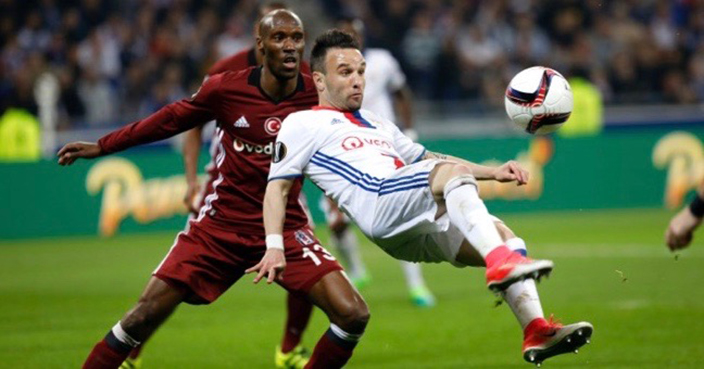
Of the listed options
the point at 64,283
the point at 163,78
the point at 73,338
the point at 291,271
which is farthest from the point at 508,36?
the point at 291,271

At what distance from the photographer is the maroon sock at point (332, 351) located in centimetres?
725

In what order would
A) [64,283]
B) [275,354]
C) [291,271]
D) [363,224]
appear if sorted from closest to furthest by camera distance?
[363,224] < [291,271] < [275,354] < [64,283]

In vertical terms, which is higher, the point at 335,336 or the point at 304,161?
the point at 304,161

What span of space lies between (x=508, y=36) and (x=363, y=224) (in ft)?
59.4

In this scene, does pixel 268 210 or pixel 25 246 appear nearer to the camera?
pixel 268 210

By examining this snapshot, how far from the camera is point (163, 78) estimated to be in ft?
70.8

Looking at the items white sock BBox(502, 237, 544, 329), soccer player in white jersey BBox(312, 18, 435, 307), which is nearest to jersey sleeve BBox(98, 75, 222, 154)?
white sock BBox(502, 237, 544, 329)

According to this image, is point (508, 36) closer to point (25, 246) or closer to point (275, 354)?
point (25, 246)

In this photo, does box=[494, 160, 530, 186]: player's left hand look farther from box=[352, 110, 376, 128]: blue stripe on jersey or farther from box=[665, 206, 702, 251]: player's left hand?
box=[352, 110, 376, 128]: blue stripe on jersey

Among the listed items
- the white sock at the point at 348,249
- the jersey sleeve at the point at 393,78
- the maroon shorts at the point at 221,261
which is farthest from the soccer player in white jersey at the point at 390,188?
the white sock at the point at 348,249

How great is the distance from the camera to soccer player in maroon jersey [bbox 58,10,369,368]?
724 cm

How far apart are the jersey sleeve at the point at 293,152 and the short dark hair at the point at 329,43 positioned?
1.33 ft

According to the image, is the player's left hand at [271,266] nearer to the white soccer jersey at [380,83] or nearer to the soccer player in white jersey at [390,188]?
the soccer player in white jersey at [390,188]

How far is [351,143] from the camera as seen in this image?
278 inches
